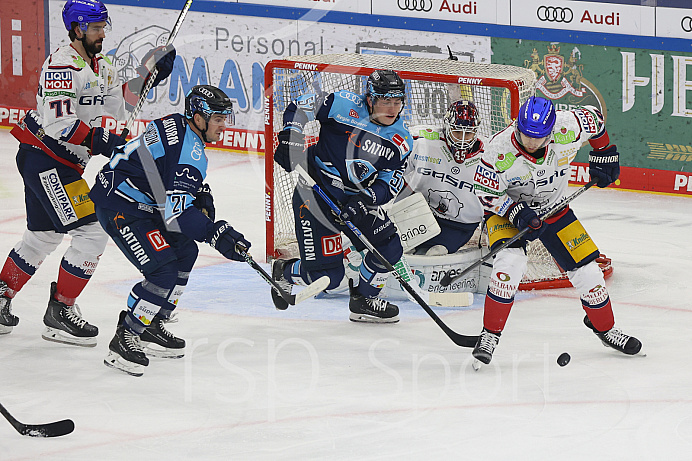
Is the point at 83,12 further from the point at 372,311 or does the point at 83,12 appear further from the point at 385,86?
the point at 372,311

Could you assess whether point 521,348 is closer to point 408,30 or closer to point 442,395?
point 442,395

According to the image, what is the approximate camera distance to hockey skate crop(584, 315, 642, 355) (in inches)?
191

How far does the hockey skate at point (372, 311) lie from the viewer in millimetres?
5516

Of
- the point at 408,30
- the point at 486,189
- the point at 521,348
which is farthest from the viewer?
the point at 408,30

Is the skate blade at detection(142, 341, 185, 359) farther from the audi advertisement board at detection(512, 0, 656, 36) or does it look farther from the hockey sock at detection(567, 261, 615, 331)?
the audi advertisement board at detection(512, 0, 656, 36)

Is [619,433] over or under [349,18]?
under

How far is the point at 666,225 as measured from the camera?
24.2 feet

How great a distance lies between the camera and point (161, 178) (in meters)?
4.52

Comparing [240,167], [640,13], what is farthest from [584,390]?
[240,167]

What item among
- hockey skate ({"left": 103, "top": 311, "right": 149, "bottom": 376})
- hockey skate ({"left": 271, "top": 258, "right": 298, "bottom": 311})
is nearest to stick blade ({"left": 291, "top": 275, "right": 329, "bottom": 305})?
hockey skate ({"left": 271, "top": 258, "right": 298, "bottom": 311})

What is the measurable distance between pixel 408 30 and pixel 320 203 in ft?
12.5

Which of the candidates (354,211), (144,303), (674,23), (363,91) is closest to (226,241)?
(144,303)

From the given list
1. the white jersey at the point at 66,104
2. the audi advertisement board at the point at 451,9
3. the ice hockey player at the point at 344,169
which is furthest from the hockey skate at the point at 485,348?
the audi advertisement board at the point at 451,9

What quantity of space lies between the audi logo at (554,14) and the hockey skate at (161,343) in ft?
15.3
